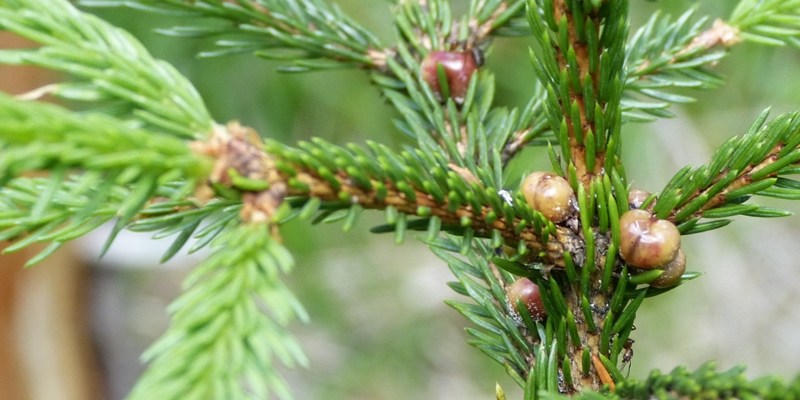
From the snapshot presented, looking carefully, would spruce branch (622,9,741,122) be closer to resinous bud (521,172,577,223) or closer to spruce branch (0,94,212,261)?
resinous bud (521,172,577,223)

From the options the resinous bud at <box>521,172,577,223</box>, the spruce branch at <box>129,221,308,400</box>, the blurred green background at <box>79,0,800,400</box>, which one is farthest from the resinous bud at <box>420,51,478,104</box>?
the blurred green background at <box>79,0,800,400</box>

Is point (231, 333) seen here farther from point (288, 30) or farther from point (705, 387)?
point (288, 30)

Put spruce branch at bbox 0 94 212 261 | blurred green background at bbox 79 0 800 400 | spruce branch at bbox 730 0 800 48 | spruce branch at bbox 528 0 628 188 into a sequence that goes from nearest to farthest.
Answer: spruce branch at bbox 0 94 212 261 → spruce branch at bbox 528 0 628 188 → spruce branch at bbox 730 0 800 48 → blurred green background at bbox 79 0 800 400

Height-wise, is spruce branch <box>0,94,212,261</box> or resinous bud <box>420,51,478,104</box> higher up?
resinous bud <box>420,51,478,104</box>

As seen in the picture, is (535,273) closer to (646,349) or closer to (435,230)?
(435,230)

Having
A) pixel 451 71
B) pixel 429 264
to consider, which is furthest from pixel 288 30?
pixel 429 264

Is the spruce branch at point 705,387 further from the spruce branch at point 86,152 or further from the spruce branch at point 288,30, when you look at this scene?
the spruce branch at point 288,30
